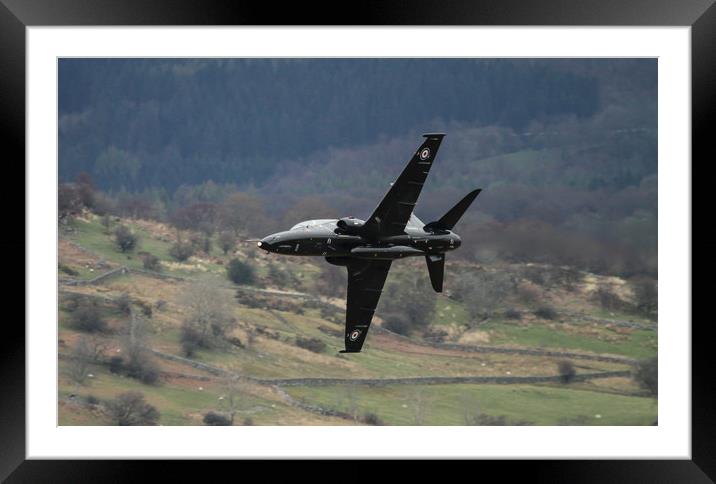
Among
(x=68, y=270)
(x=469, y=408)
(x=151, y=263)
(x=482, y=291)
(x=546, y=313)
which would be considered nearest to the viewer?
(x=469, y=408)

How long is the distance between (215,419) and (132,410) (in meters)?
6.75

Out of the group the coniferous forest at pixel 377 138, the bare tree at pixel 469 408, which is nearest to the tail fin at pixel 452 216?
the coniferous forest at pixel 377 138

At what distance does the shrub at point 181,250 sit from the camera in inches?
4658

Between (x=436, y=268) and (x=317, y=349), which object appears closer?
(x=436, y=268)

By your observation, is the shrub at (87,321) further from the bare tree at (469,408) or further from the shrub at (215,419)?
the bare tree at (469,408)

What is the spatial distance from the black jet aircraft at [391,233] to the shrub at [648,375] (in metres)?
56.6

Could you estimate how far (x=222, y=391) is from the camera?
100188 millimetres

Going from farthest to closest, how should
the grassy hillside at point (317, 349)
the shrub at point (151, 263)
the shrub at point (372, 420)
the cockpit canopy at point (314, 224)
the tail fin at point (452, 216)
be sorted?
the shrub at point (151, 263)
the grassy hillside at point (317, 349)
the shrub at point (372, 420)
the cockpit canopy at point (314, 224)
the tail fin at point (452, 216)

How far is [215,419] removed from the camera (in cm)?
9438

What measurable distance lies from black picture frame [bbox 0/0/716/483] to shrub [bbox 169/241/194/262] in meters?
74.3

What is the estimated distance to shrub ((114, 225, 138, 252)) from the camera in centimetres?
12061

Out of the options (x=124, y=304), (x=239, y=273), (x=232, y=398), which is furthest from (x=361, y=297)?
(x=239, y=273)

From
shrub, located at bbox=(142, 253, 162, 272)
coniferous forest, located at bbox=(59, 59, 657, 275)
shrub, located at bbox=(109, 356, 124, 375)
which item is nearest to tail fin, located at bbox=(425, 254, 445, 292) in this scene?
coniferous forest, located at bbox=(59, 59, 657, 275)

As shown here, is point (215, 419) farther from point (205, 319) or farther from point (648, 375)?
point (648, 375)
